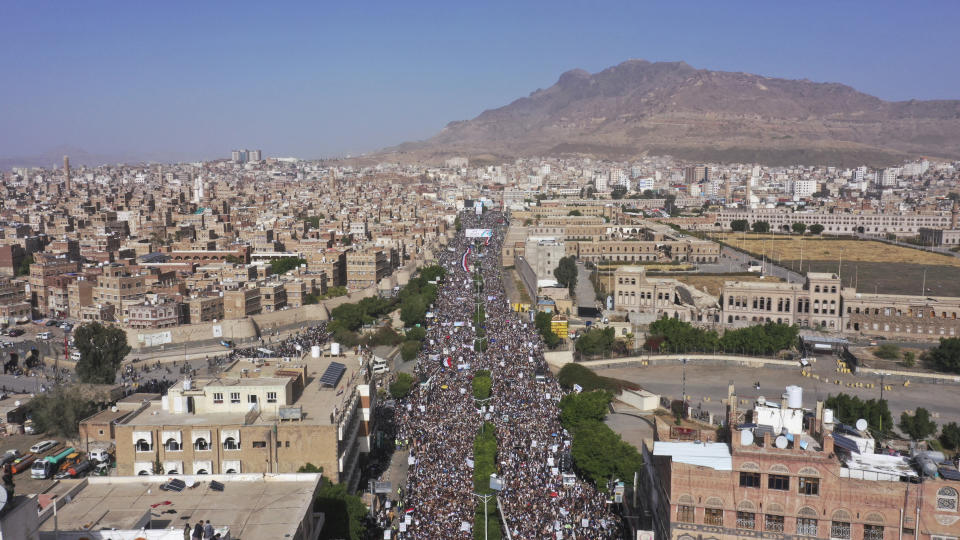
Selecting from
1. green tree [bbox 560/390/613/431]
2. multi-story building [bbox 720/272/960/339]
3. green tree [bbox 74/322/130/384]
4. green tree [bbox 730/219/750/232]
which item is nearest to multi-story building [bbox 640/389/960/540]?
green tree [bbox 560/390/613/431]

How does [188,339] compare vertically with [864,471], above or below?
below

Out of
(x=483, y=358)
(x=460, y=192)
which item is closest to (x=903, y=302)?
(x=483, y=358)

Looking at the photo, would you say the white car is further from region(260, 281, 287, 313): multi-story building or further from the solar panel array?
region(260, 281, 287, 313): multi-story building

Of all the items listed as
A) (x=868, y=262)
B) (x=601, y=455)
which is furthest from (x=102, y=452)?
(x=868, y=262)

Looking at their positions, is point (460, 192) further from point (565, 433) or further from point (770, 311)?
point (565, 433)

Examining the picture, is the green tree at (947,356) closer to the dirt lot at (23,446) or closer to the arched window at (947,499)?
the arched window at (947,499)

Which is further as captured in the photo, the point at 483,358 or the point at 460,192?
the point at 460,192

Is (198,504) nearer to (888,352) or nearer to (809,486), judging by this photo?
(809,486)
